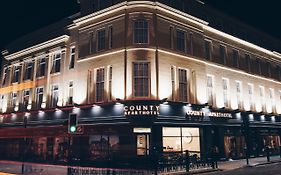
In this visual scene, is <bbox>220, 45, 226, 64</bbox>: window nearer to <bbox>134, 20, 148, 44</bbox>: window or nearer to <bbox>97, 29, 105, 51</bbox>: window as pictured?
<bbox>134, 20, 148, 44</bbox>: window

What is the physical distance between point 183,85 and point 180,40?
14.3 feet

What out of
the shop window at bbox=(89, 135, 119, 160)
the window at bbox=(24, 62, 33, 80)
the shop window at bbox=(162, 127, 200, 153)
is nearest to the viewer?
the shop window at bbox=(89, 135, 119, 160)

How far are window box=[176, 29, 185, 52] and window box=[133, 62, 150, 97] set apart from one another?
4.57 m

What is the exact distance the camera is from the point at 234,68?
3203 cm

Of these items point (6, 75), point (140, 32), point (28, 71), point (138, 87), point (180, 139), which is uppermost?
point (140, 32)

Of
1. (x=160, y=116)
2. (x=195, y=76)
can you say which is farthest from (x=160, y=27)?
(x=160, y=116)

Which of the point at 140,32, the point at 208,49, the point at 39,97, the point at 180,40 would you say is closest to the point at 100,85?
the point at 140,32

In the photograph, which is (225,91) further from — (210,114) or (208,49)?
(210,114)

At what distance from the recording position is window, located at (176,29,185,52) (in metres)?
25.7

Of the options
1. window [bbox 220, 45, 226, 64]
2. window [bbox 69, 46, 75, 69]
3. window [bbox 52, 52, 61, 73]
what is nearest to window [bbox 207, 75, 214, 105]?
window [bbox 220, 45, 226, 64]

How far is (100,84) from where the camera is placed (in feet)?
82.5

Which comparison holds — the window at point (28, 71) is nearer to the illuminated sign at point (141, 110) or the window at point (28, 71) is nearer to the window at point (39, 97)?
the window at point (39, 97)

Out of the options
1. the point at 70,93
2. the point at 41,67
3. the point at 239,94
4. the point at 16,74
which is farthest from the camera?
the point at 16,74

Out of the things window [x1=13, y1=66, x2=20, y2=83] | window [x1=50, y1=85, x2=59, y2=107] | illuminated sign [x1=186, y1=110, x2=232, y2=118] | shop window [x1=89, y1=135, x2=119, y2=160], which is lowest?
shop window [x1=89, y1=135, x2=119, y2=160]
